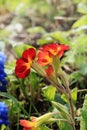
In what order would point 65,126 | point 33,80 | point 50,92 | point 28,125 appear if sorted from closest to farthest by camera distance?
point 28,125
point 65,126
point 50,92
point 33,80

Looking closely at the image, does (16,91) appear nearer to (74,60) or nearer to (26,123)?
(74,60)

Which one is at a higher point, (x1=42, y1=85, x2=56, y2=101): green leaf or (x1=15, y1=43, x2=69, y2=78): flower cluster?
(x1=15, y1=43, x2=69, y2=78): flower cluster

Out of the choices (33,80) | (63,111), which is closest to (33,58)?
(63,111)

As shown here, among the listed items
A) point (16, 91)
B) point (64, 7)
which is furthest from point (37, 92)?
point (64, 7)

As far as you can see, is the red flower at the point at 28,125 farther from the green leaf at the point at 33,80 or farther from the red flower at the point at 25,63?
the green leaf at the point at 33,80

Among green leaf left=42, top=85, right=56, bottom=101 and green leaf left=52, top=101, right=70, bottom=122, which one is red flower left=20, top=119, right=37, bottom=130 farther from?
green leaf left=42, top=85, right=56, bottom=101

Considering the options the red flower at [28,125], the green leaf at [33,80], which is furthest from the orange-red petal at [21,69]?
the green leaf at [33,80]

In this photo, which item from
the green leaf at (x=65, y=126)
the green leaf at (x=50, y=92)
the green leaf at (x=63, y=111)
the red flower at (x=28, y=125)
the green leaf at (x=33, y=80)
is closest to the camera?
the red flower at (x=28, y=125)

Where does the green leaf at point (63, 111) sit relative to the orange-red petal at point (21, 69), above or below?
below

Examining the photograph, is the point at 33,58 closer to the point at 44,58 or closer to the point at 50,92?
the point at 44,58

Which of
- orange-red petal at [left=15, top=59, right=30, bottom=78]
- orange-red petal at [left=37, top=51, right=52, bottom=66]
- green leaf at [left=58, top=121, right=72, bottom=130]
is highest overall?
orange-red petal at [left=37, top=51, right=52, bottom=66]

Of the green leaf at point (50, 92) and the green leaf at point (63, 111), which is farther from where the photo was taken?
the green leaf at point (50, 92)

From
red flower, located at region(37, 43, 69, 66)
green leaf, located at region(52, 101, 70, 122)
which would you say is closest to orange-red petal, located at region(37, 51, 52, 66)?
red flower, located at region(37, 43, 69, 66)
